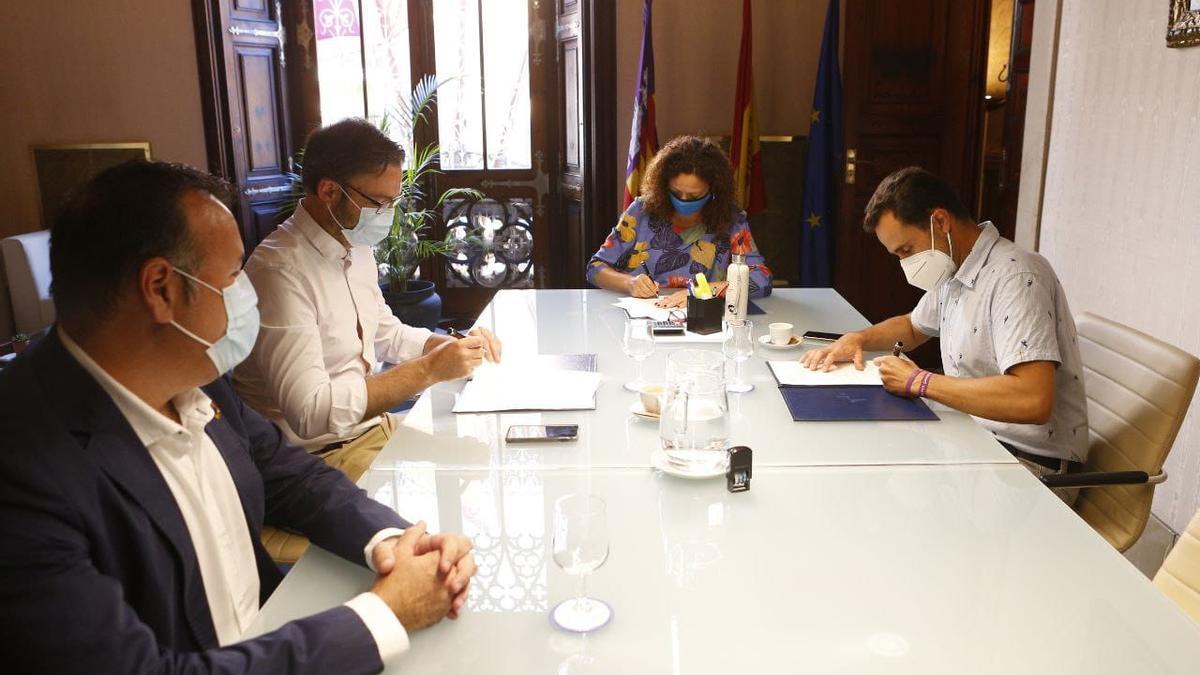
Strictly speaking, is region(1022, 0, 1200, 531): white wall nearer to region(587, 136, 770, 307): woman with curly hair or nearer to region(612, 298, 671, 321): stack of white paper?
region(587, 136, 770, 307): woman with curly hair

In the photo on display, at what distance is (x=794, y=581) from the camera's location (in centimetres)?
122

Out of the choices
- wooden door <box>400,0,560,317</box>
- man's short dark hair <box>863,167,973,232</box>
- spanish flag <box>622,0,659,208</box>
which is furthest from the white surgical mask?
wooden door <box>400,0,560,317</box>

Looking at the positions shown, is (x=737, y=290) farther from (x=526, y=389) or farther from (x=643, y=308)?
(x=526, y=389)

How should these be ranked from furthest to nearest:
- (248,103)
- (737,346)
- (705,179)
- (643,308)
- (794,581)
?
(248,103) < (705,179) < (643,308) < (737,346) < (794,581)

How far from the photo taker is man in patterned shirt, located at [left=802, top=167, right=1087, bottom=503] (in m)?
1.91

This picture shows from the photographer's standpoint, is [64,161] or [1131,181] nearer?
[1131,181]

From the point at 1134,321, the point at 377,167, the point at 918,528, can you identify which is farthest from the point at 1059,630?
the point at 1134,321

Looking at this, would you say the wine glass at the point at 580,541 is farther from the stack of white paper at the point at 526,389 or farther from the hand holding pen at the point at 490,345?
the hand holding pen at the point at 490,345

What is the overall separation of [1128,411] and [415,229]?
147 inches

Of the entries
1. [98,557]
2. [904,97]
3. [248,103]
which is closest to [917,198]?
[98,557]

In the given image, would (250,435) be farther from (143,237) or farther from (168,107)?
(168,107)

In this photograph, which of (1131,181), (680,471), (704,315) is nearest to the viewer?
(680,471)

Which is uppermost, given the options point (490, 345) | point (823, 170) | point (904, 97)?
point (904, 97)

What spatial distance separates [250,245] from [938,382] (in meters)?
3.78
